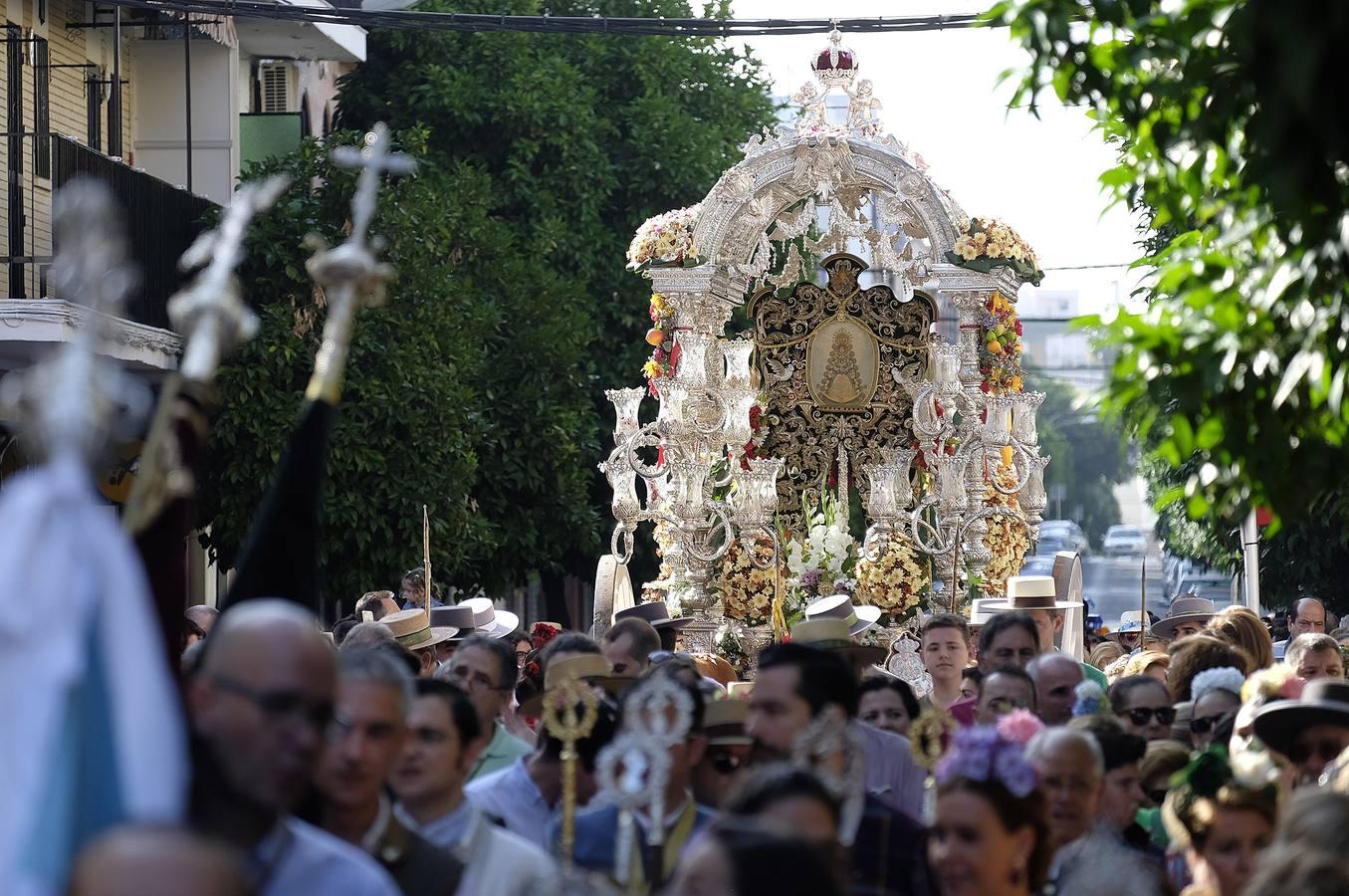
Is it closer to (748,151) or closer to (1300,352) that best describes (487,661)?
(1300,352)

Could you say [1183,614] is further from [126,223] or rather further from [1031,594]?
[126,223]

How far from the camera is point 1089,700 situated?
8.62 metres

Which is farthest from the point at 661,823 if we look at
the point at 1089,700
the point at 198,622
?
the point at 198,622

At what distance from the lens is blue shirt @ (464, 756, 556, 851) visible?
6914 mm

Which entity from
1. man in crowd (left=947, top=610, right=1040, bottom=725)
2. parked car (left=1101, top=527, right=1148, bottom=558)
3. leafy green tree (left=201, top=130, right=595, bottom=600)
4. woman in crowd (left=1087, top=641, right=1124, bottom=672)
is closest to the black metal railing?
leafy green tree (left=201, top=130, right=595, bottom=600)

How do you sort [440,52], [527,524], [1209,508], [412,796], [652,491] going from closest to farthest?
[1209,508] < [412,796] < [652,491] < [527,524] < [440,52]

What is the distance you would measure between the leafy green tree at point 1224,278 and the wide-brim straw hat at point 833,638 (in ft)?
12.5

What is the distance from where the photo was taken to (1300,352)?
5266mm

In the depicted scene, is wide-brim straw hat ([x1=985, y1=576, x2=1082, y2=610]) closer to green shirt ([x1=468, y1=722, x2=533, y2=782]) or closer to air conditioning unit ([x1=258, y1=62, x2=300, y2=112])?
green shirt ([x1=468, y1=722, x2=533, y2=782])

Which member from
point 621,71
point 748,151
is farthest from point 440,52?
point 748,151

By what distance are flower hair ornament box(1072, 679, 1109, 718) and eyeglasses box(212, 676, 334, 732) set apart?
192 inches

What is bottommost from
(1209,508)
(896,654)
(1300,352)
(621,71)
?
(896,654)

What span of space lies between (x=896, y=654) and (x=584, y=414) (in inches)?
500

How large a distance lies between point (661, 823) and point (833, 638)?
153 inches
